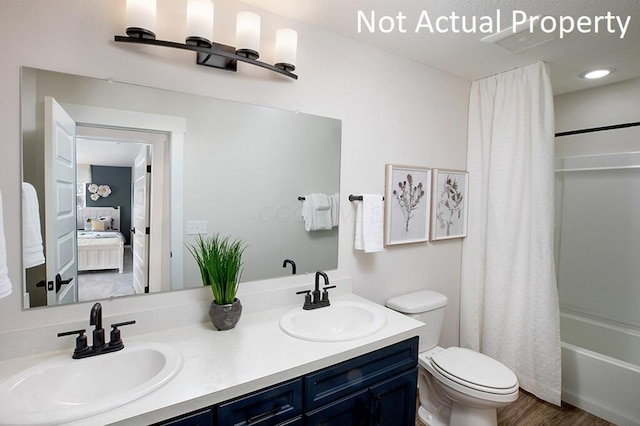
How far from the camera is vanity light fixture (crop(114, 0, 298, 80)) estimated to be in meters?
1.22

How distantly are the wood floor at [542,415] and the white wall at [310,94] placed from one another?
0.57m

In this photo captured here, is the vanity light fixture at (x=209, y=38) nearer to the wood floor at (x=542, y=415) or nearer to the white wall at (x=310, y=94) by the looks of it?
the white wall at (x=310, y=94)

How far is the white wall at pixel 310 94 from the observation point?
1129 millimetres

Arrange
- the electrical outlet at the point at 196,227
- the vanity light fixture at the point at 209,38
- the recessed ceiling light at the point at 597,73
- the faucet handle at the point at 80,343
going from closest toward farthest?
the faucet handle at the point at 80,343, the vanity light fixture at the point at 209,38, the electrical outlet at the point at 196,227, the recessed ceiling light at the point at 597,73

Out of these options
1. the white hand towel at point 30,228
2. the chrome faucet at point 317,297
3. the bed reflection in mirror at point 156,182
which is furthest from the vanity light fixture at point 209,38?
the chrome faucet at point 317,297

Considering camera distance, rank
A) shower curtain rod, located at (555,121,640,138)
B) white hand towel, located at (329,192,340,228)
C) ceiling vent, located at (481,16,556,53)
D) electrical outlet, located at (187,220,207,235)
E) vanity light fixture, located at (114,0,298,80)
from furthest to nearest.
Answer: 1. shower curtain rod, located at (555,121,640,138)
2. white hand towel, located at (329,192,340,228)
3. ceiling vent, located at (481,16,556,53)
4. electrical outlet, located at (187,220,207,235)
5. vanity light fixture, located at (114,0,298,80)

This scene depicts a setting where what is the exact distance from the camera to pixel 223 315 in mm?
1368

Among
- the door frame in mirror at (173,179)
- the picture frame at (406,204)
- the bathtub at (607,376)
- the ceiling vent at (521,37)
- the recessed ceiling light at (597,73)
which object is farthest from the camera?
the recessed ceiling light at (597,73)

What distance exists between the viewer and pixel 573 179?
9.27ft

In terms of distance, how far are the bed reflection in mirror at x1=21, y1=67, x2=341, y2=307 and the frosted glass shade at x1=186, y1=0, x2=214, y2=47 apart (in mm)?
242

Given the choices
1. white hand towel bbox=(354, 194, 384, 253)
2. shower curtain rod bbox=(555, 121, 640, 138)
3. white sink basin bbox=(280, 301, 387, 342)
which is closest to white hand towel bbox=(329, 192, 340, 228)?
white hand towel bbox=(354, 194, 384, 253)

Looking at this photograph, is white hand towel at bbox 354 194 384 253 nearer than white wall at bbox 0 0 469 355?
No

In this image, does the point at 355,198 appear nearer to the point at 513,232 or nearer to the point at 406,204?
the point at 406,204

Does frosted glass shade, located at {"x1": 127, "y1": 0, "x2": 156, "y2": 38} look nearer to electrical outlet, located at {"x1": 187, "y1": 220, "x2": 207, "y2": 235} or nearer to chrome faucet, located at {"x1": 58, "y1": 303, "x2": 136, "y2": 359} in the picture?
electrical outlet, located at {"x1": 187, "y1": 220, "x2": 207, "y2": 235}
